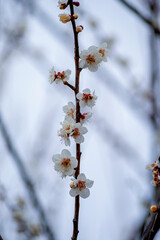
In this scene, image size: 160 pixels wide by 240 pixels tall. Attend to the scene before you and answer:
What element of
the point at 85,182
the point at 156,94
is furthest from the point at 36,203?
the point at 156,94

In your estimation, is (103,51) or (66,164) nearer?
(66,164)

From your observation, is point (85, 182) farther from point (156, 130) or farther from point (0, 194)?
point (156, 130)

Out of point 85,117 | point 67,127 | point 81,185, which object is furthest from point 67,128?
point 81,185

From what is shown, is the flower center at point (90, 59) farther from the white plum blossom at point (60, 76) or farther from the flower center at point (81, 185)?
the flower center at point (81, 185)

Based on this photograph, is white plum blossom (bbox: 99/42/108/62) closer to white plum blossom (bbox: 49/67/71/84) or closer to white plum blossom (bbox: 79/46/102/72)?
white plum blossom (bbox: 79/46/102/72)

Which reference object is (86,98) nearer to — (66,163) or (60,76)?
(60,76)

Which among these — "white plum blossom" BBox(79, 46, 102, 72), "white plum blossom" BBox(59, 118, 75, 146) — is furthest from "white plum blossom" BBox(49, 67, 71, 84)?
"white plum blossom" BBox(59, 118, 75, 146)
